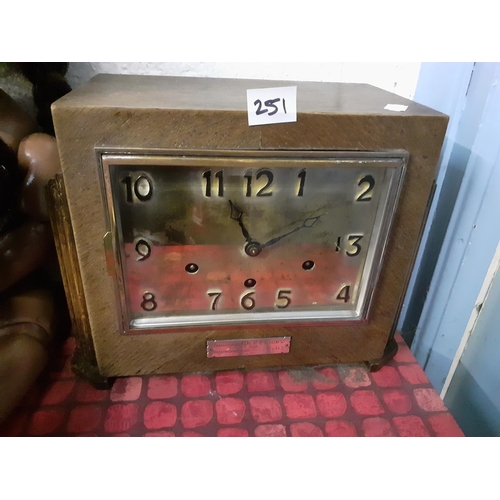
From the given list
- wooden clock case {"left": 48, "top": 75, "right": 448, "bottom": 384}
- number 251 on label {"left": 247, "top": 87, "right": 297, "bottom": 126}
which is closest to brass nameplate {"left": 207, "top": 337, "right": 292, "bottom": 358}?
wooden clock case {"left": 48, "top": 75, "right": 448, "bottom": 384}

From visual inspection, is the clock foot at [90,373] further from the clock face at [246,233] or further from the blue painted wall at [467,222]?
the blue painted wall at [467,222]

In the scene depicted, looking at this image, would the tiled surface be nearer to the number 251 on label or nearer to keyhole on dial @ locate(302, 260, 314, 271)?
keyhole on dial @ locate(302, 260, 314, 271)

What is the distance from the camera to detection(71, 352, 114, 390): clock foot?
81 cm

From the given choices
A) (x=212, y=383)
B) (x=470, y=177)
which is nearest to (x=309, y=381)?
(x=212, y=383)

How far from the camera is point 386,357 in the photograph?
35.6 inches

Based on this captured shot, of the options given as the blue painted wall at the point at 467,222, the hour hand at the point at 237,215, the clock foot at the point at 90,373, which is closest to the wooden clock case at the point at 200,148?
the clock foot at the point at 90,373

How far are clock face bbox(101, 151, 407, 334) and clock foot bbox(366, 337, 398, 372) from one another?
→ 0.43ft

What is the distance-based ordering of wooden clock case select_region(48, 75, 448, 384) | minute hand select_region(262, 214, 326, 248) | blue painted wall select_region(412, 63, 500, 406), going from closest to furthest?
wooden clock case select_region(48, 75, 448, 384), minute hand select_region(262, 214, 326, 248), blue painted wall select_region(412, 63, 500, 406)

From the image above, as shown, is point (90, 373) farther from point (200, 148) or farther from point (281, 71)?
point (281, 71)

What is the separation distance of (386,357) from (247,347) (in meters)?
0.31

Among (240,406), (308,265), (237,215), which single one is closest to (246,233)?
(237,215)

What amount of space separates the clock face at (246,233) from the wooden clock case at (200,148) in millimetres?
20

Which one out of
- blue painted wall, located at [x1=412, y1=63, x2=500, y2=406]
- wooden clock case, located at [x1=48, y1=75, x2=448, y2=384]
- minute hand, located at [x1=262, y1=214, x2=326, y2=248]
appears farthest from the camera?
blue painted wall, located at [x1=412, y1=63, x2=500, y2=406]

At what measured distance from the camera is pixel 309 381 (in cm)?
86
